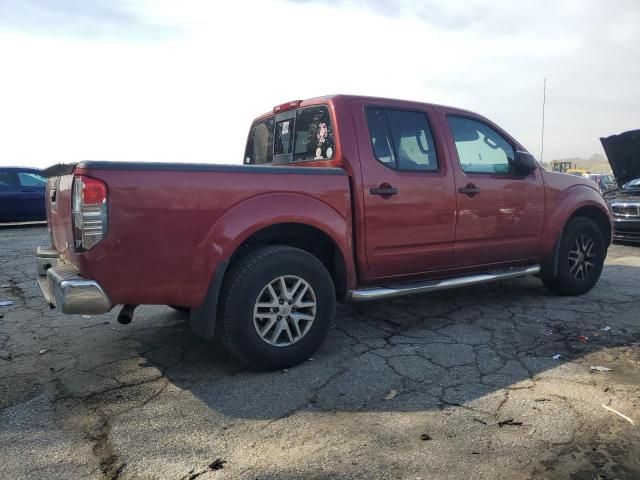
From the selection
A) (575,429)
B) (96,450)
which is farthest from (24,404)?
(575,429)

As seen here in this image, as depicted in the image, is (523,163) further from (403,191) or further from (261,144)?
(261,144)

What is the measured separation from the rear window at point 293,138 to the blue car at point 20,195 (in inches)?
397

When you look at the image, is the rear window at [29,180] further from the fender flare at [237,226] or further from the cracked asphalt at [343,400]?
the fender flare at [237,226]

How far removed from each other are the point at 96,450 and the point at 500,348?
284cm

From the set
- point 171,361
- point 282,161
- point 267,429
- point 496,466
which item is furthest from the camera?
point 282,161

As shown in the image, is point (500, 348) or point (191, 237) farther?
point (500, 348)

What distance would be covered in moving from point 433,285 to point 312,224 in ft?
4.28

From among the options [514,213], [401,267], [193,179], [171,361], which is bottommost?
[171,361]

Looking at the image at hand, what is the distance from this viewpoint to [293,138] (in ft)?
14.6

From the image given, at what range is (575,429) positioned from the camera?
2574 mm

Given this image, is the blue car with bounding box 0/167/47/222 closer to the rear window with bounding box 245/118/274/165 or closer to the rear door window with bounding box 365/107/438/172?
the rear window with bounding box 245/118/274/165

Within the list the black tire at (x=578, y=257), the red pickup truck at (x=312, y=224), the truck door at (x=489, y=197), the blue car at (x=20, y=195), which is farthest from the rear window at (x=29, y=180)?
the black tire at (x=578, y=257)

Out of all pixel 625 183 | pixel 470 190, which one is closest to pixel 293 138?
pixel 470 190

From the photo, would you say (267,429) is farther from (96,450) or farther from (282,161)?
(282,161)
